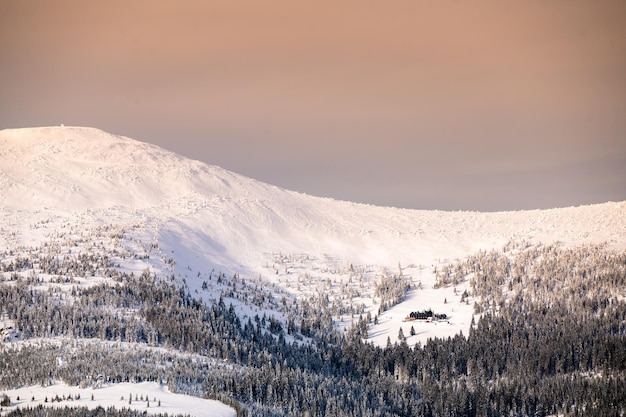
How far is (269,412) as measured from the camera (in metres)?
197

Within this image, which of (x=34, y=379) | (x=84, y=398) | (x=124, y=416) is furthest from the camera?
(x=34, y=379)

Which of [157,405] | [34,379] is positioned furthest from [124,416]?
[34,379]

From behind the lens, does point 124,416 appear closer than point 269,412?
Yes

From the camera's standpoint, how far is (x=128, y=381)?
197125 mm

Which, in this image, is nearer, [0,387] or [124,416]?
[124,416]

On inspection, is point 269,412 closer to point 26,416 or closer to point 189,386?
point 189,386

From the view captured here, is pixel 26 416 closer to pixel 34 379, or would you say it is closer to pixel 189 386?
pixel 34 379

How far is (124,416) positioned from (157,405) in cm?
1036

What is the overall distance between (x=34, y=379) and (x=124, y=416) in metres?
35.0

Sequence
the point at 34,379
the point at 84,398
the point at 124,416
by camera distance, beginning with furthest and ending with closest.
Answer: the point at 34,379, the point at 84,398, the point at 124,416

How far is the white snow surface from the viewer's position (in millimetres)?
177625

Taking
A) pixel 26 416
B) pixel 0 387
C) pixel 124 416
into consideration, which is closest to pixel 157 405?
pixel 124 416

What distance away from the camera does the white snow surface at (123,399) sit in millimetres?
177625

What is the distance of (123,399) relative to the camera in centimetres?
18162
